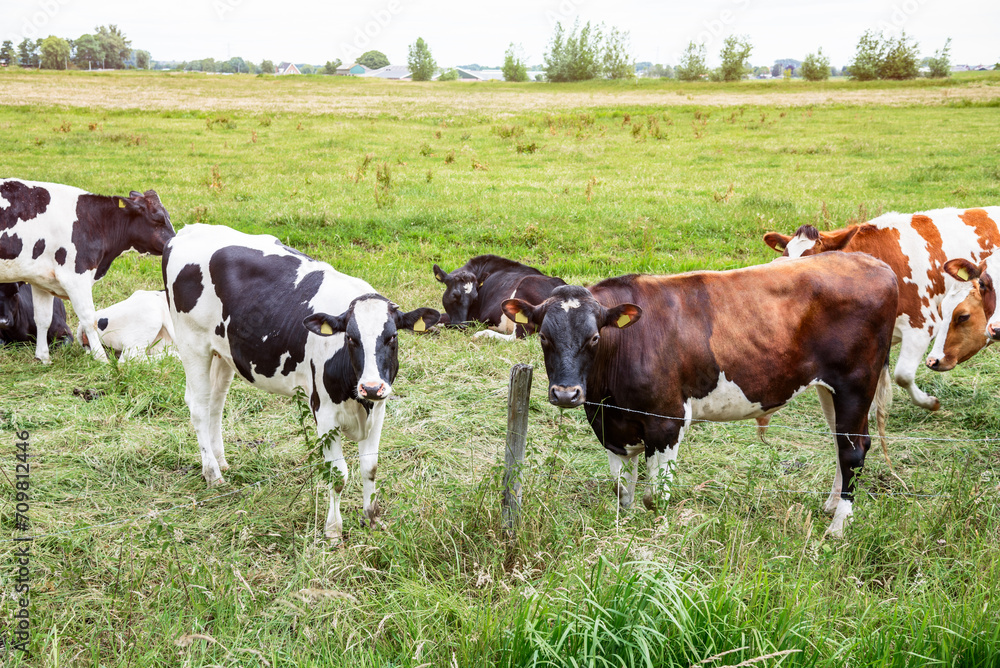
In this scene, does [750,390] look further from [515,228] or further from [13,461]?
[515,228]

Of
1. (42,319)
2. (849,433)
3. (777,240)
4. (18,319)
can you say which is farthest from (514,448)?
(18,319)

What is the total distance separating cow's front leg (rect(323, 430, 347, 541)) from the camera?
4.45 metres

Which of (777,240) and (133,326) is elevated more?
(777,240)

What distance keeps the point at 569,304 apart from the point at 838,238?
380 centimetres

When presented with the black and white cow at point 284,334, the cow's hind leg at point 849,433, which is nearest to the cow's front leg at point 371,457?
the black and white cow at point 284,334

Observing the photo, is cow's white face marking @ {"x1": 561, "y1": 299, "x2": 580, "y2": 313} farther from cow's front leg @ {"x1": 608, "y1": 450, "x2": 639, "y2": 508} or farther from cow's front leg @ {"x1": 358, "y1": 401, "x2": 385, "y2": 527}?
cow's front leg @ {"x1": 358, "y1": 401, "x2": 385, "y2": 527}

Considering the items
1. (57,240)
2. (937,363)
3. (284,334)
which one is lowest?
(937,363)

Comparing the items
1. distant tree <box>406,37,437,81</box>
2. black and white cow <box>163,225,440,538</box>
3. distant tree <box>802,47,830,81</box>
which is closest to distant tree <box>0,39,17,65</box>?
distant tree <box>406,37,437,81</box>

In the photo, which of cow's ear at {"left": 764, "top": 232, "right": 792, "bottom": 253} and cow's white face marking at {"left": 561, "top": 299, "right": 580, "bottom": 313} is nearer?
cow's white face marking at {"left": 561, "top": 299, "right": 580, "bottom": 313}

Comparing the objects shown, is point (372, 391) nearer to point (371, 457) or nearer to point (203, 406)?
point (371, 457)

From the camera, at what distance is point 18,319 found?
838 cm

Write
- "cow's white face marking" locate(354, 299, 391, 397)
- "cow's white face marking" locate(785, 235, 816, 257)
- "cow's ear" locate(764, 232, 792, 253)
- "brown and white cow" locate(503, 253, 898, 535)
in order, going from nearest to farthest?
"cow's white face marking" locate(354, 299, 391, 397) → "brown and white cow" locate(503, 253, 898, 535) → "cow's white face marking" locate(785, 235, 816, 257) → "cow's ear" locate(764, 232, 792, 253)

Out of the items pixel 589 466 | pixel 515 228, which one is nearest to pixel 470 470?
pixel 589 466

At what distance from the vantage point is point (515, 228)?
13.3 m
